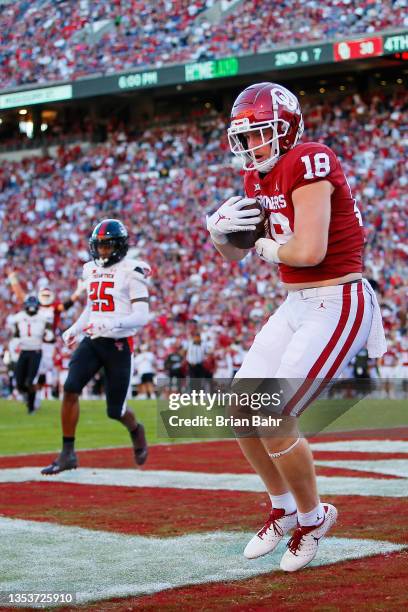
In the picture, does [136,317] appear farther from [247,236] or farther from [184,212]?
[184,212]

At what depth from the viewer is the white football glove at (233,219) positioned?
427cm

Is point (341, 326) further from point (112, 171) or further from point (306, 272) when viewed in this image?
point (112, 171)

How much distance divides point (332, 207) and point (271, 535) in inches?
53.4

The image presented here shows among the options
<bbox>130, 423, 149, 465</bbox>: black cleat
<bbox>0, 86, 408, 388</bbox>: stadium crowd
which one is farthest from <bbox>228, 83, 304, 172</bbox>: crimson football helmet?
<bbox>0, 86, 408, 388</bbox>: stadium crowd

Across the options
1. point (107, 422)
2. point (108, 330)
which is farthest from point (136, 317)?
point (107, 422)

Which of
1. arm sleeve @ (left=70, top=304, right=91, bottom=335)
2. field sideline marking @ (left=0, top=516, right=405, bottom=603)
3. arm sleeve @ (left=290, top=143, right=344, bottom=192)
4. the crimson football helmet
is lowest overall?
field sideline marking @ (left=0, top=516, right=405, bottom=603)

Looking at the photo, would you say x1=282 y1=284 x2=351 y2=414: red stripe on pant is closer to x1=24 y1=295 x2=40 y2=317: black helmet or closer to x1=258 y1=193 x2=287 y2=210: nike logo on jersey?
x1=258 y1=193 x2=287 y2=210: nike logo on jersey

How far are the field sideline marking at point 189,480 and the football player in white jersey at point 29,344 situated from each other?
22.6 feet

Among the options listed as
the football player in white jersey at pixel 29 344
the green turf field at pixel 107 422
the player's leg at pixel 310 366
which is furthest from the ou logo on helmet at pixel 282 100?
the football player in white jersey at pixel 29 344

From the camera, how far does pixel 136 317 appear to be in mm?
7695

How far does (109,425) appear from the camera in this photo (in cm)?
→ 1298

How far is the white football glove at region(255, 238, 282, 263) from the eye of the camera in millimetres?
4219

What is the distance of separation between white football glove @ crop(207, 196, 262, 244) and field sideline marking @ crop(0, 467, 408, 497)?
8.11 ft

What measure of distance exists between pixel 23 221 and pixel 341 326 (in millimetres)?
23033
